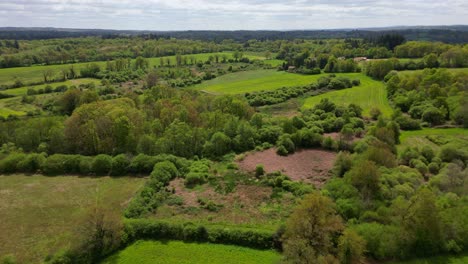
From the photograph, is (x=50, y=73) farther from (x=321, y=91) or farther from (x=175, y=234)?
(x=175, y=234)

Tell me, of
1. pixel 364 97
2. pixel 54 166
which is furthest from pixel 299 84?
pixel 54 166

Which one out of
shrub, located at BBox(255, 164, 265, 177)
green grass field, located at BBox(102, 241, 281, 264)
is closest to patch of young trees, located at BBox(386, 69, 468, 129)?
shrub, located at BBox(255, 164, 265, 177)

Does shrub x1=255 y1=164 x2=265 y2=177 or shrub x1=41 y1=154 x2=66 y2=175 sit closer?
shrub x1=255 y1=164 x2=265 y2=177

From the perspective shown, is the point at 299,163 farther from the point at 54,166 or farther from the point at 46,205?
the point at 54,166

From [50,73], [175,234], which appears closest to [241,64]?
[50,73]

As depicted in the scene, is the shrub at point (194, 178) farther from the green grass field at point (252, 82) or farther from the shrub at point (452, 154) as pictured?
the green grass field at point (252, 82)

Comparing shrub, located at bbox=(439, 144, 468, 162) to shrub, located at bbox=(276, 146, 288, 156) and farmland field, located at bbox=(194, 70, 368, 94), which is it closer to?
shrub, located at bbox=(276, 146, 288, 156)
